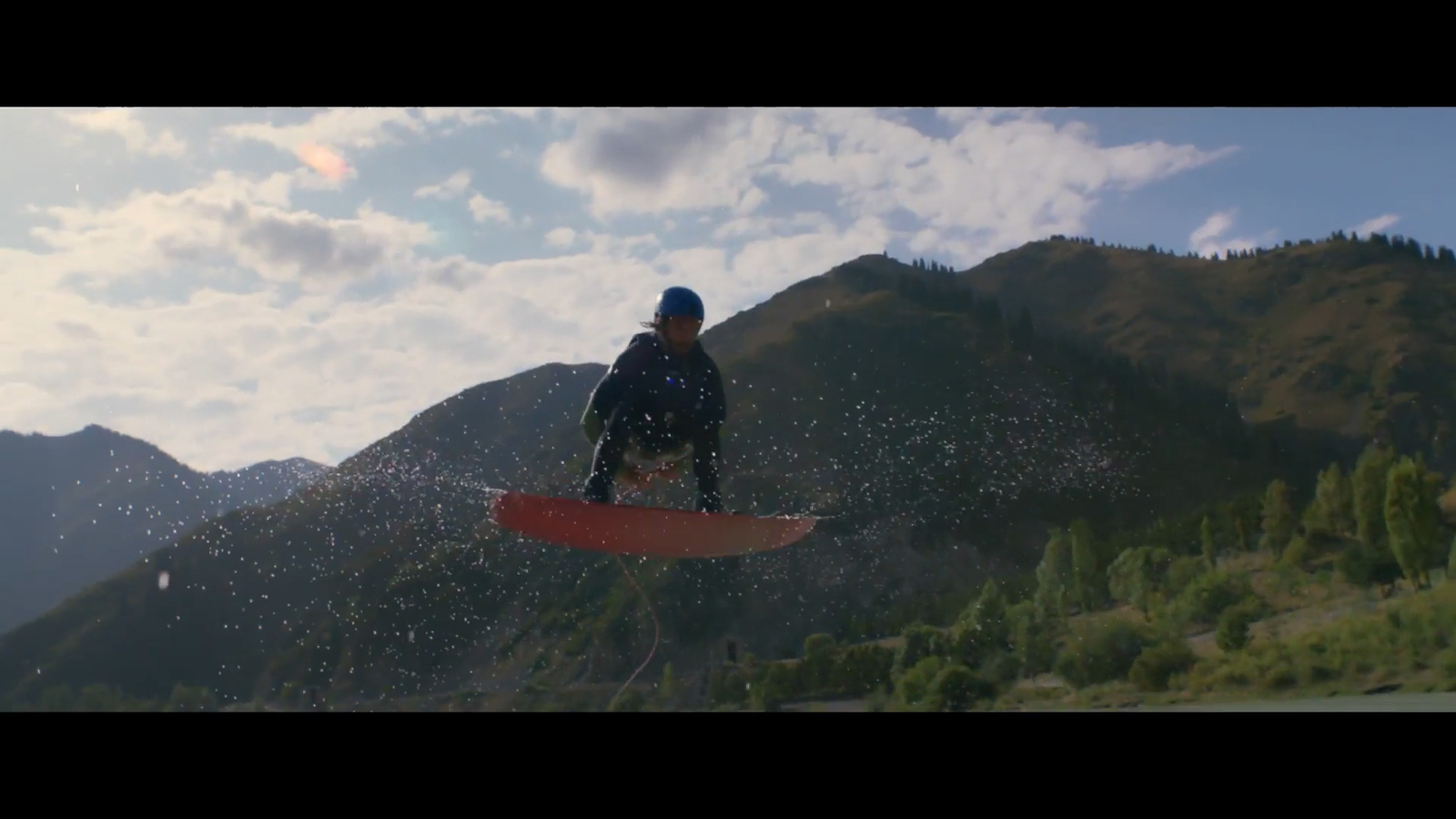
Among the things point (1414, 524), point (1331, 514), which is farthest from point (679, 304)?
point (1331, 514)

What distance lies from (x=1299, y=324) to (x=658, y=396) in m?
64.7

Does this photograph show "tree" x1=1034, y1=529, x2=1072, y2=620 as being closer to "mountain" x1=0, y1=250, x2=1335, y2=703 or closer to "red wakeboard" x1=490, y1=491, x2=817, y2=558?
"mountain" x1=0, y1=250, x2=1335, y2=703

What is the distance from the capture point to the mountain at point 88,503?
63.2 meters

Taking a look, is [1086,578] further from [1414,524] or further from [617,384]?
[617,384]

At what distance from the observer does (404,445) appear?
171 feet

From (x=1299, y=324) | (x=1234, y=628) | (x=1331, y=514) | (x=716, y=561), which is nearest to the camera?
(x=1234, y=628)

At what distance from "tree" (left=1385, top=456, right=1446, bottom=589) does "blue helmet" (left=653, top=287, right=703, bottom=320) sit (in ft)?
68.2

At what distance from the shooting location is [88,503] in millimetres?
75750

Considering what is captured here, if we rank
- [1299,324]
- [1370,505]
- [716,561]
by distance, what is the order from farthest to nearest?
[1299,324], [716,561], [1370,505]

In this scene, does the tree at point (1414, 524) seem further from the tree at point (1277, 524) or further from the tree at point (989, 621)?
the tree at point (989, 621)

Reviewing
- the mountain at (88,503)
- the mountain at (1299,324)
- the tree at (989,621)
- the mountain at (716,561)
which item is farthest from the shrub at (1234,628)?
the mountain at (88,503)

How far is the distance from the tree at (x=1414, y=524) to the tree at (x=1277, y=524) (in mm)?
5613

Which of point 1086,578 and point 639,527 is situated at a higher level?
point 639,527
